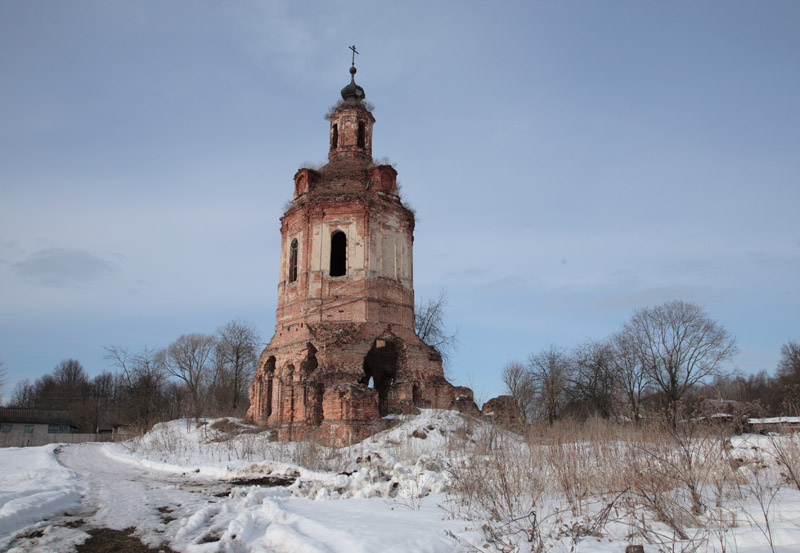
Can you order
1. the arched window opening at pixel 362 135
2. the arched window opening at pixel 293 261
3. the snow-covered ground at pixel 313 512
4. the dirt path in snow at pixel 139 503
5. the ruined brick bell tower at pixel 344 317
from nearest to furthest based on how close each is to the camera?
the snow-covered ground at pixel 313 512, the dirt path in snow at pixel 139 503, the ruined brick bell tower at pixel 344 317, the arched window opening at pixel 293 261, the arched window opening at pixel 362 135

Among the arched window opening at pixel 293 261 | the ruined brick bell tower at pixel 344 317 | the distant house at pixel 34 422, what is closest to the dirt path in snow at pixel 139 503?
the ruined brick bell tower at pixel 344 317

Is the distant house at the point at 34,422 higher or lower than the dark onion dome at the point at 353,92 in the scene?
lower

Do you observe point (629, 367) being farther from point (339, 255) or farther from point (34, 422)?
point (34, 422)

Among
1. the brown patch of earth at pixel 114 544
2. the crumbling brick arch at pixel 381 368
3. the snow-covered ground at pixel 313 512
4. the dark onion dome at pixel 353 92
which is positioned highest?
the dark onion dome at pixel 353 92

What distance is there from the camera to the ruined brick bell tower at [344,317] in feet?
52.1

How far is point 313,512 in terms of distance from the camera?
552cm

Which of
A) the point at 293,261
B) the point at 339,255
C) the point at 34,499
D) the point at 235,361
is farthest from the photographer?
the point at 235,361

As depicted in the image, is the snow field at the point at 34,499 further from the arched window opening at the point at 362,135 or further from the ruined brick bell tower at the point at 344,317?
the arched window opening at the point at 362,135

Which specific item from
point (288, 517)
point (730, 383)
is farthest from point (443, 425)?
point (730, 383)

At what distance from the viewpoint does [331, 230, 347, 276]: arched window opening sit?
1969 cm

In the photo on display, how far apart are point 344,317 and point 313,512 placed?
12.0 m

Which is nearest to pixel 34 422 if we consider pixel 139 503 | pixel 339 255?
pixel 339 255

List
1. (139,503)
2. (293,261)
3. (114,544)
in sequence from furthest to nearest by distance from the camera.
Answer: (293,261), (139,503), (114,544)

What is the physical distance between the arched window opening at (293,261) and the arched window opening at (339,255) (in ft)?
4.23
